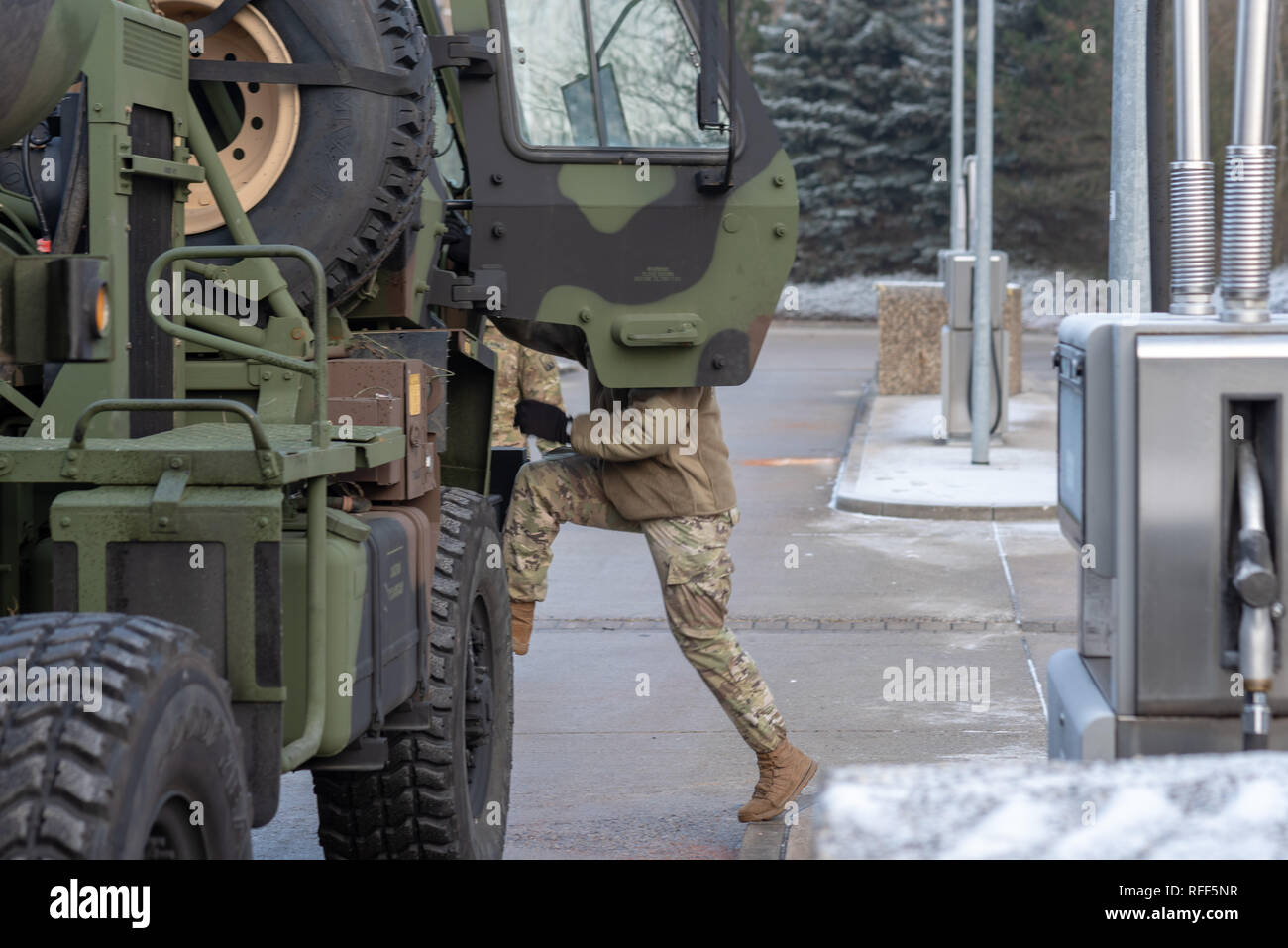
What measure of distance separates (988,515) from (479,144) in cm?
735

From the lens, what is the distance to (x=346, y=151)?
4426mm

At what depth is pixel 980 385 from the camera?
570 inches

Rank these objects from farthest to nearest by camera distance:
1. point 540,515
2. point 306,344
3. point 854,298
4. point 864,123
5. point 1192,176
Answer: point 854,298 → point 864,123 → point 540,515 → point 306,344 → point 1192,176

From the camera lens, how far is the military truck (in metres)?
2.94

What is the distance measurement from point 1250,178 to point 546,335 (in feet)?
8.58

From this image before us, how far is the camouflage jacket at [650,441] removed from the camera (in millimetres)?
5539

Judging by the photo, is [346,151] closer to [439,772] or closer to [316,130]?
[316,130]

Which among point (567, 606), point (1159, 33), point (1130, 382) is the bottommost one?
point (567, 606)

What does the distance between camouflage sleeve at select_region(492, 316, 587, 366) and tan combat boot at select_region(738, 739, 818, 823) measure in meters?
1.30

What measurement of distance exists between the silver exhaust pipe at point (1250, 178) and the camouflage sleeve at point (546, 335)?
2415 mm

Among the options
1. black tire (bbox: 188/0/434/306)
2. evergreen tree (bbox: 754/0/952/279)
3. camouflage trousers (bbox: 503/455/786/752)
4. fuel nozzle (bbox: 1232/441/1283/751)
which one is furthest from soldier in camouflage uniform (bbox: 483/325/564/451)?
evergreen tree (bbox: 754/0/952/279)

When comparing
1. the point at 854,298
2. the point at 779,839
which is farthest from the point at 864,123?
the point at 779,839

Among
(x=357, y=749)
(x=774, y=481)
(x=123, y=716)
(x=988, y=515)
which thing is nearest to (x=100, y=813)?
(x=123, y=716)

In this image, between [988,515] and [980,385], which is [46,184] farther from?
[980,385]
